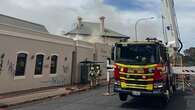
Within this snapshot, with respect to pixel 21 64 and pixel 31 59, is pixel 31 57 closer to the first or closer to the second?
pixel 31 59

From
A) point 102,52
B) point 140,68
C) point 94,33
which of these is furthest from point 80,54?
point 94,33

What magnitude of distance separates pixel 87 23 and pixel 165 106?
56.5 meters

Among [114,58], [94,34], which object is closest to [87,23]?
[94,34]

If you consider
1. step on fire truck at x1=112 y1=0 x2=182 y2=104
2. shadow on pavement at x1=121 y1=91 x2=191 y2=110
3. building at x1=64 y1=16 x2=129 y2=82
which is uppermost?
building at x1=64 y1=16 x2=129 y2=82

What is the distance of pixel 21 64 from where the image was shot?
1792 centimetres

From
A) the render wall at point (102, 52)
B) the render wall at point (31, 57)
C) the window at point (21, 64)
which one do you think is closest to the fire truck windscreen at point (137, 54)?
the render wall at point (31, 57)

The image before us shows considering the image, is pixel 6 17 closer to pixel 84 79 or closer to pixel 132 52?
pixel 84 79

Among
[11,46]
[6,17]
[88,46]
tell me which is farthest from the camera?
[88,46]

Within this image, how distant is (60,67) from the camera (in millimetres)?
22828

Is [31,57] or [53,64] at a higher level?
[31,57]

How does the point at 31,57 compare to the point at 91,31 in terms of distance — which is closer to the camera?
the point at 31,57

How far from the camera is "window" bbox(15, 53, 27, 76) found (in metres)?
17.5

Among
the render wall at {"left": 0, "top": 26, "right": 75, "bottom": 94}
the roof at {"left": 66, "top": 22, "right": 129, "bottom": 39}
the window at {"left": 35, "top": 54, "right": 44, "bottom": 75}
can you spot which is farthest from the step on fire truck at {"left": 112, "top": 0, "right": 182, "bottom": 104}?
the roof at {"left": 66, "top": 22, "right": 129, "bottom": 39}

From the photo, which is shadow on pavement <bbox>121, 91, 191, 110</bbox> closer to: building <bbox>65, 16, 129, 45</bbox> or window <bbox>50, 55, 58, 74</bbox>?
window <bbox>50, 55, 58, 74</bbox>
